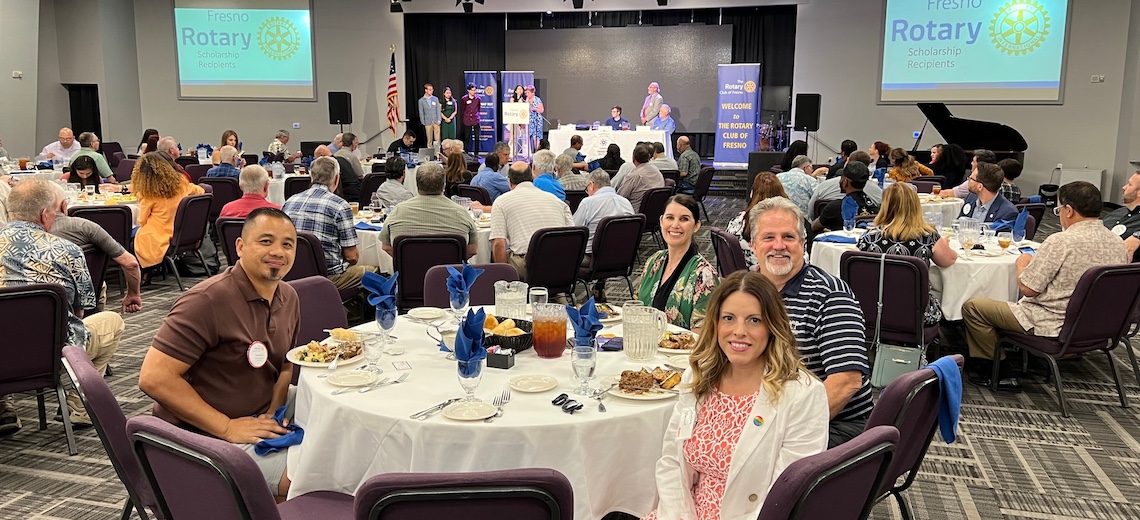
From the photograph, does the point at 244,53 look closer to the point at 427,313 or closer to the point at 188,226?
the point at 188,226

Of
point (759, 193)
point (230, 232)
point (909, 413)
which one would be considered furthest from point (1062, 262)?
point (230, 232)

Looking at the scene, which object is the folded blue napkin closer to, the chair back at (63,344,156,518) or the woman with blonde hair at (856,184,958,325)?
the woman with blonde hair at (856,184,958,325)

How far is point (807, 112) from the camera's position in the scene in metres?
15.3

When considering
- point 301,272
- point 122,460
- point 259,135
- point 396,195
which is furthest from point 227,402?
point 259,135

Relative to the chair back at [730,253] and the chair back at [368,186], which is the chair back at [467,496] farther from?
the chair back at [368,186]

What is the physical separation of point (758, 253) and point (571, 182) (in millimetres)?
6199

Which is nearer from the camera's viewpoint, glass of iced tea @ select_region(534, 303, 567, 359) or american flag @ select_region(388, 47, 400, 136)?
glass of iced tea @ select_region(534, 303, 567, 359)

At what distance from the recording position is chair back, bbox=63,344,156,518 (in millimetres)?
2346

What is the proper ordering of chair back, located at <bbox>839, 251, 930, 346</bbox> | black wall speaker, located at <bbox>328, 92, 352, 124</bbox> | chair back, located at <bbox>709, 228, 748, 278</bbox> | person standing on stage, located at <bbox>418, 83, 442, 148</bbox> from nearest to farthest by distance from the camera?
chair back, located at <bbox>839, 251, 930, 346</bbox> < chair back, located at <bbox>709, 228, 748, 278</bbox> < black wall speaker, located at <bbox>328, 92, 352, 124</bbox> < person standing on stage, located at <bbox>418, 83, 442, 148</bbox>

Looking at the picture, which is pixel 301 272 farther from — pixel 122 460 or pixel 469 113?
pixel 469 113

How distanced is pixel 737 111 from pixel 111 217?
A: 12.6 meters

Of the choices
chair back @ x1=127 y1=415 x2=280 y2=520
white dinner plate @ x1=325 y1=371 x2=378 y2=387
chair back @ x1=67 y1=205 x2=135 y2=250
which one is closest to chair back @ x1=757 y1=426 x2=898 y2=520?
chair back @ x1=127 y1=415 x2=280 y2=520

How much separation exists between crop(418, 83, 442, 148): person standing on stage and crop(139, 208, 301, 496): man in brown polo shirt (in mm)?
14532

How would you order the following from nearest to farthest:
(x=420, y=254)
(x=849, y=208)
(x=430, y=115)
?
(x=420, y=254) < (x=849, y=208) < (x=430, y=115)
